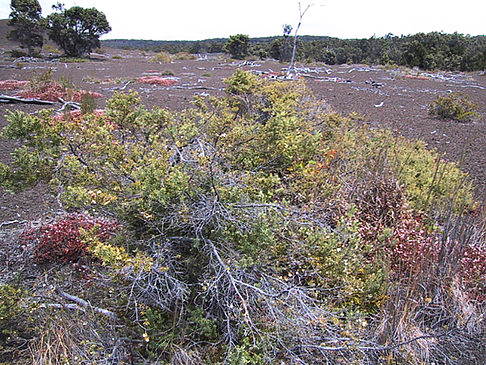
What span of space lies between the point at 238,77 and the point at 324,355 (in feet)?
16.2

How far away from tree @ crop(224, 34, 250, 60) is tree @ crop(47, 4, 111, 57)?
1391 cm

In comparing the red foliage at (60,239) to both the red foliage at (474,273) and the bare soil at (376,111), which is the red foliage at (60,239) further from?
the red foliage at (474,273)

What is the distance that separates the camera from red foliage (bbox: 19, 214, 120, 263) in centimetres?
360

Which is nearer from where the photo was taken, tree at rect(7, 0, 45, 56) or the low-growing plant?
the low-growing plant

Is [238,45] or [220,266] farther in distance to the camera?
[238,45]

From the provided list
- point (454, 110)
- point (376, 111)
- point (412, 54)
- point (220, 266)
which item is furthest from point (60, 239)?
point (412, 54)

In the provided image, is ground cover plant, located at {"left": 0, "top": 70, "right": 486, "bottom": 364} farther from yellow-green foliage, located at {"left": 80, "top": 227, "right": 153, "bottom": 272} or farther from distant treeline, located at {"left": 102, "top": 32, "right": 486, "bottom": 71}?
distant treeline, located at {"left": 102, "top": 32, "right": 486, "bottom": 71}

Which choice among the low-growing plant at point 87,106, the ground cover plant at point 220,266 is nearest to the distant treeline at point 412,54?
the low-growing plant at point 87,106

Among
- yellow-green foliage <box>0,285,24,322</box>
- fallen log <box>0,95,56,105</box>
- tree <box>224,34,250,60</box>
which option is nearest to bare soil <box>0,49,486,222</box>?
fallen log <box>0,95,56,105</box>

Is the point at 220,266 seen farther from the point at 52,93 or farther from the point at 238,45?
the point at 238,45

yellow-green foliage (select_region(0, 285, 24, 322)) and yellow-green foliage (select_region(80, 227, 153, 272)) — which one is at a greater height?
yellow-green foliage (select_region(80, 227, 153, 272))

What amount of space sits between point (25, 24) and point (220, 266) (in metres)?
43.6

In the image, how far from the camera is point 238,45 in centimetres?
4344

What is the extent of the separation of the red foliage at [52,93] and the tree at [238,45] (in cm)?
3242
